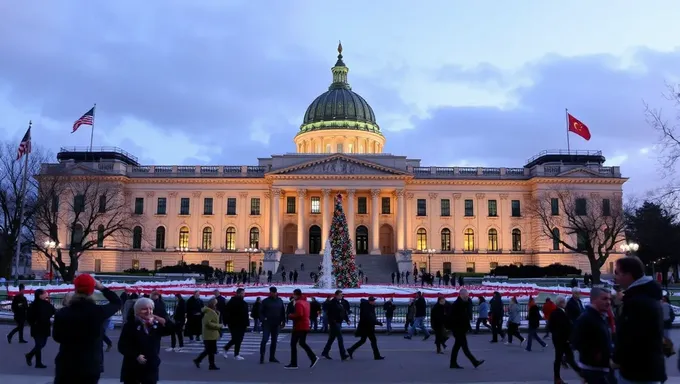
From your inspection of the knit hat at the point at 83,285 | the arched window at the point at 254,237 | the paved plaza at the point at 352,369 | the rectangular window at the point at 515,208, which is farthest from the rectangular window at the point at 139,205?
the knit hat at the point at 83,285

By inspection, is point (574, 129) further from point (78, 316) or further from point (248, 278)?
point (78, 316)

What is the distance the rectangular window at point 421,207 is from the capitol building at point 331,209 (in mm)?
134

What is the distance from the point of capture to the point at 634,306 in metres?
6.46

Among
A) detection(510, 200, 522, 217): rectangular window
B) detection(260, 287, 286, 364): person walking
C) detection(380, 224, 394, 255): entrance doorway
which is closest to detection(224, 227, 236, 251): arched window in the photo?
detection(380, 224, 394, 255): entrance doorway

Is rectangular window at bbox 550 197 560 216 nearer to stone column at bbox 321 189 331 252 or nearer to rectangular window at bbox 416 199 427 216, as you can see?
rectangular window at bbox 416 199 427 216

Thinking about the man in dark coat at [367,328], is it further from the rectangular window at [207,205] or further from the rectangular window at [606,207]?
the rectangular window at [207,205]

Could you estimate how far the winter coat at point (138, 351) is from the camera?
829cm

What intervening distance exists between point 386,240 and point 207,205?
963 inches

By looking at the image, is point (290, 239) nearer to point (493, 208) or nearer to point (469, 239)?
point (469, 239)

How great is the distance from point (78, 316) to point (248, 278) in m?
59.1

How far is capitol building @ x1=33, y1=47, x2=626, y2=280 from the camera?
3100 inches

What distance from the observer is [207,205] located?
273 feet

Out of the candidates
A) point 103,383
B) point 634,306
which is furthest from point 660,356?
point 103,383

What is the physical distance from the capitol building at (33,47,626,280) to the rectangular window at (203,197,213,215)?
19 cm
